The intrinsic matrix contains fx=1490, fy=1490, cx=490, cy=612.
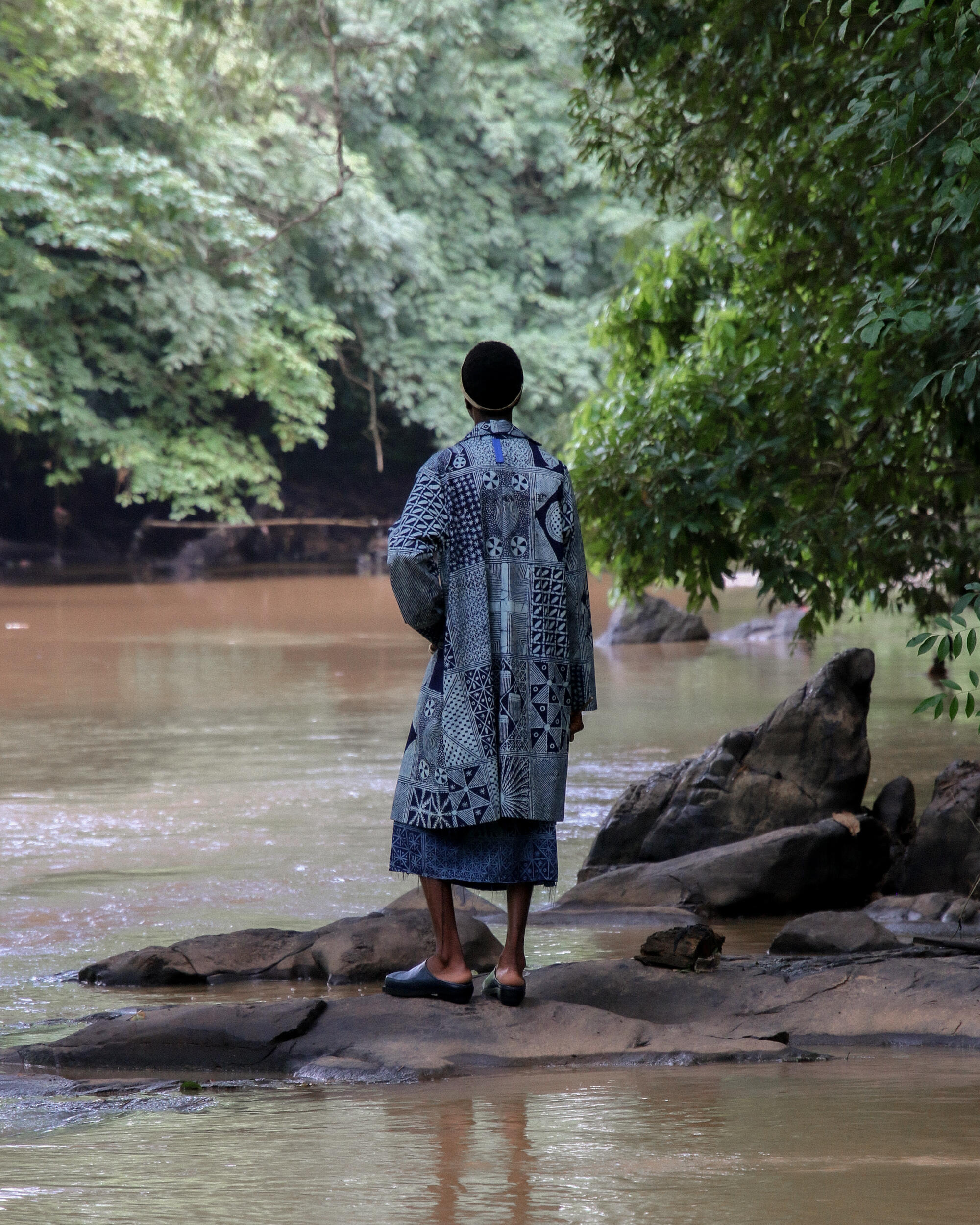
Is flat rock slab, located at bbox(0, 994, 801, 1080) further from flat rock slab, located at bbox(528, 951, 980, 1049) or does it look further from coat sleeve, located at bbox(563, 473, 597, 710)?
coat sleeve, located at bbox(563, 473, 597, 710)

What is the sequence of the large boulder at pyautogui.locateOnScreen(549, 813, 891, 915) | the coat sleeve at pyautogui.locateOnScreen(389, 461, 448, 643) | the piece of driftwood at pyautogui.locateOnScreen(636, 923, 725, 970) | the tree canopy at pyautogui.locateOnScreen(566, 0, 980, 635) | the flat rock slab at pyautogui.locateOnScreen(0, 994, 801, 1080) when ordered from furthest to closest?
1. the tree canopy at pyautogui.locateOnScreen(566, 0, 980, 635)
2. the large boulder at pyautogui.locateOnScreen(549, 813, 891, 915)
3. the piece of driftwood at pyautogui.locateOnScreen(636, 923, 725, 970)
4. the coat sleeve at pyautogui.locateOnScreen(389, 461, 448, 643)
5. the flat rock slab at pyautogui.locateOnScreen(0, 994, 801, 1080)

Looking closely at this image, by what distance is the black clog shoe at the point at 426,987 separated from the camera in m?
3.90

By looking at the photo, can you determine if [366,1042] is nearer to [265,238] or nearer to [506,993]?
[506,993]

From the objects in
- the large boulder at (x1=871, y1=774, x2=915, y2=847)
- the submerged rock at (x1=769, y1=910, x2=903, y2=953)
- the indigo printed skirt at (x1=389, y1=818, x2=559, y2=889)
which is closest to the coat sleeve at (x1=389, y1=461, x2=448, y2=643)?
the indigo printed skirt at (x1=389, y1=818, x2=559, y2=889)

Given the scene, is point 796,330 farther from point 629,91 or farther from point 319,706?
point 629,91

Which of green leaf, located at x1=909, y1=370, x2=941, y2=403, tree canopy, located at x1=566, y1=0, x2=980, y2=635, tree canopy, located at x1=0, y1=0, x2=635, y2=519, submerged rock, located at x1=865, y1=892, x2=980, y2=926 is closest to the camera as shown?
green leaf, located at x1=909, y1=370, x2=941, y2=403

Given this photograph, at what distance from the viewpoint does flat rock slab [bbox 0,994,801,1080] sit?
11.8ft

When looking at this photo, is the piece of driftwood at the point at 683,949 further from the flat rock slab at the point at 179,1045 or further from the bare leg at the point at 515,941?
the flat rock slab at the point at 179,1045

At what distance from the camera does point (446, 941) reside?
12.9 feet

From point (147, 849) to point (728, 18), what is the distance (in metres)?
4.72

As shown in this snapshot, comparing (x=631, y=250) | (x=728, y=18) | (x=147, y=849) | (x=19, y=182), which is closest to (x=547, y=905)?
(x=147, y=849)

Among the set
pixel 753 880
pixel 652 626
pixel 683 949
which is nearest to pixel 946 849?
pixel 753 880

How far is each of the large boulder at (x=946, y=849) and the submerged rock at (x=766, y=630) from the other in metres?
11.3

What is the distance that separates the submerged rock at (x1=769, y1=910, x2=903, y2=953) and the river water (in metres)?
0.44
